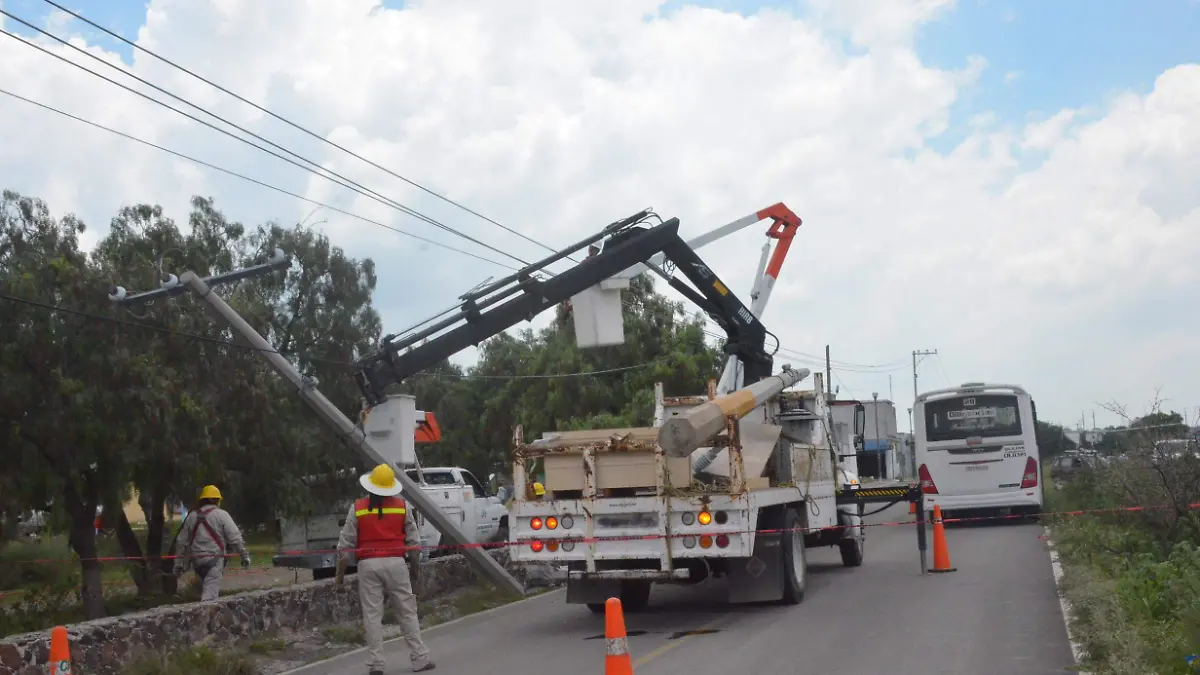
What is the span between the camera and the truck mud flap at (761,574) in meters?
13.3

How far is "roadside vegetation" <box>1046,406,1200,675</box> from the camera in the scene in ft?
28.1

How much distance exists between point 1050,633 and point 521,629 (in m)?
5.57

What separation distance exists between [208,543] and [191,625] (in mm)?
2688

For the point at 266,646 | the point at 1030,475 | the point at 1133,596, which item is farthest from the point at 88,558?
the point at 1030,475

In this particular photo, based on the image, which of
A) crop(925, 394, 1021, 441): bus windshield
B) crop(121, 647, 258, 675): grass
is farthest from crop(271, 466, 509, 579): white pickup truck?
crop(925, 394, 1021, 441): bus windshield

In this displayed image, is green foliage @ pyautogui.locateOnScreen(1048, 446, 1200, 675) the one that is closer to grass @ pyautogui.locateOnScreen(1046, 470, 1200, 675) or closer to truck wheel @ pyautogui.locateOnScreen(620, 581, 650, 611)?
grass @ pyautogui.locateOnScreen(1046, 470, 1200, 675)

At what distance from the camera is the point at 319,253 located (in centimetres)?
3778

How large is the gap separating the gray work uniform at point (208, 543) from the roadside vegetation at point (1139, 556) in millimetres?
9193

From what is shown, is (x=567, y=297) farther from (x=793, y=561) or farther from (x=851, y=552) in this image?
(x=851, y=552)

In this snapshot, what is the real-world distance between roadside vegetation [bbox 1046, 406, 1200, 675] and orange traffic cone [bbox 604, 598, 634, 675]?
353cm

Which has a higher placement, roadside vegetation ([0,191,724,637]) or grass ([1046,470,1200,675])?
roadside vegetation ([0,191,724,637])

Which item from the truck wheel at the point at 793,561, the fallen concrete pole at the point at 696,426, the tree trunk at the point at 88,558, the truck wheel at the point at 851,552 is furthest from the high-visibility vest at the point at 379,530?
the truck wheel at the point at 851,552

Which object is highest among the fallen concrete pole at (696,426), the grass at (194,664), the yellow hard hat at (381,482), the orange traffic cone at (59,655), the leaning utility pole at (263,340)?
the leaning utility pole at (263,340)

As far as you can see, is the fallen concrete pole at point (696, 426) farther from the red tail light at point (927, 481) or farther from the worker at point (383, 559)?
the red tail light at point (927, 481)
